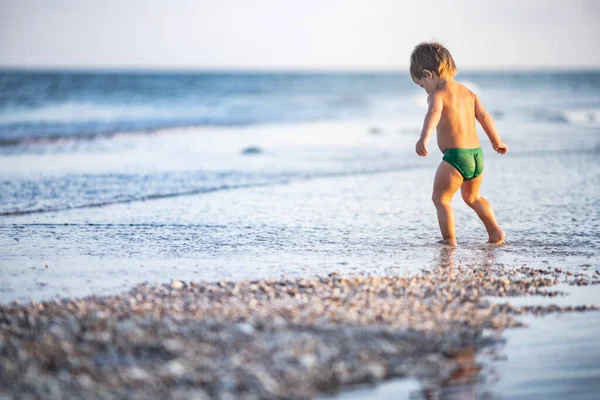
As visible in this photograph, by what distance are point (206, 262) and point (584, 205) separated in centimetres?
451

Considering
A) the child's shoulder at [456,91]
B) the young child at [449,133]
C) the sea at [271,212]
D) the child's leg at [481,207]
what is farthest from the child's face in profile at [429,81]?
the sea at [271,212]

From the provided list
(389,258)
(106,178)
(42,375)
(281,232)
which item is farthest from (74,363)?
(106,178)

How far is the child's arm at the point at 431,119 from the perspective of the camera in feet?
18.7

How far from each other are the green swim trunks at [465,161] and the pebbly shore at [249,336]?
1.46m

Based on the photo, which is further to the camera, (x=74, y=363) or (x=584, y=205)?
(x=584, y=205)

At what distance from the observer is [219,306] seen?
4016mm

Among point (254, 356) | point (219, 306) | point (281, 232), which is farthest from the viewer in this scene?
point (281, 232)

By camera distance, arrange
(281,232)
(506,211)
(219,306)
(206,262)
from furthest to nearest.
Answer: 1. (506,211)
2. (281,232)
3. (206,262)
4. (219,306)

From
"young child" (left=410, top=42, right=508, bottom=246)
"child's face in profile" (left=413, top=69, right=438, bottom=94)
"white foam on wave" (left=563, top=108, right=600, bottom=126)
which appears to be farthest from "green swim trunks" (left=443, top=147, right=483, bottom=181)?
"white foam on wave" (left=563, top=108, right=600, bottom=126)

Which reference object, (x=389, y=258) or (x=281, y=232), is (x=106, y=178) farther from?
(x=389, y=258)

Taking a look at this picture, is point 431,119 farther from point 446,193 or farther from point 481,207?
point 481,207

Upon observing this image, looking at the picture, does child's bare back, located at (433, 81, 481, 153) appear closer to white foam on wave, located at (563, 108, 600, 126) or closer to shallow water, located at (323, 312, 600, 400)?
shallow water, located at (323, 312, 600, 400)

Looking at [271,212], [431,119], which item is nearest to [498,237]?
[431,119]

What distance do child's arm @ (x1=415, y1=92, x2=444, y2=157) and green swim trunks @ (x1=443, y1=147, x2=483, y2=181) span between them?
0.28 m
